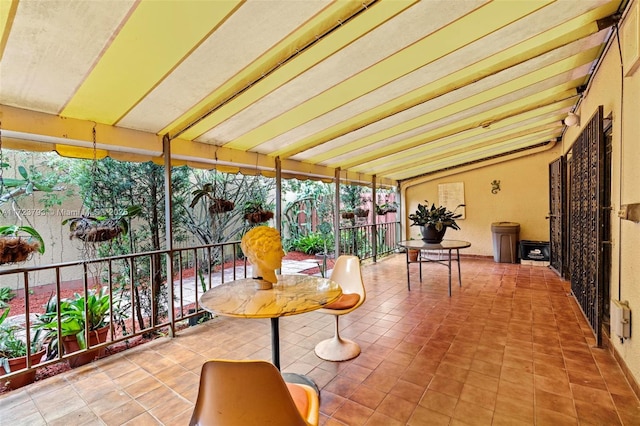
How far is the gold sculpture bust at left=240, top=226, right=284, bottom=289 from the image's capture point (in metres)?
1.98

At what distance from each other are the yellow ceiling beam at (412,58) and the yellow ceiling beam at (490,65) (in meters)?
0.50

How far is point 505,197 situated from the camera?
7324 mm

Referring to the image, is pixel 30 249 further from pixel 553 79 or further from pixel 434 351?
pixel 553 79

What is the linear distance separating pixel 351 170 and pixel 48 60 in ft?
17.1

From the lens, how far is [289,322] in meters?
3.57

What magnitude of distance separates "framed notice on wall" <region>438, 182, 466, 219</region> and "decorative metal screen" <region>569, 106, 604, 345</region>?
12.4ft

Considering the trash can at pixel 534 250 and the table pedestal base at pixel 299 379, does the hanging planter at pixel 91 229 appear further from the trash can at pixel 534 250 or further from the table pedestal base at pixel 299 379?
the trash can at pixel 534 250

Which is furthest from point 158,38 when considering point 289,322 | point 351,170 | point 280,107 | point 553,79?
point 351,170

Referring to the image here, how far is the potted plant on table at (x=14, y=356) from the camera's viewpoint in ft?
7.73

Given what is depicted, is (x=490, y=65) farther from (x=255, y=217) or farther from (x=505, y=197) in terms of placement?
(x=505, y=197)

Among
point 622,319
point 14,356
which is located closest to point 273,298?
point 622,319

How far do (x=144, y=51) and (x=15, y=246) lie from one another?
150 cm

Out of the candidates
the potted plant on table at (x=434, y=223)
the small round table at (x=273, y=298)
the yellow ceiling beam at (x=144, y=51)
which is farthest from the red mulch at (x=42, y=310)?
the potted plant on table at (x=434, y=223)

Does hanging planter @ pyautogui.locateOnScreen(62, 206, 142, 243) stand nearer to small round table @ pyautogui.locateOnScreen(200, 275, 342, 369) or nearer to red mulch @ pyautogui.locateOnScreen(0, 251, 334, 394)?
small round table @ pyautogui.locateOnScreen(200, 275, 342, 369)
